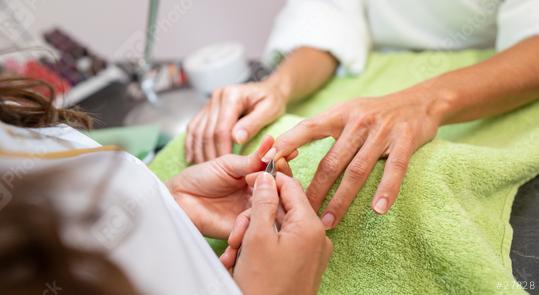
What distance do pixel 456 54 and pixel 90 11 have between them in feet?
4.19

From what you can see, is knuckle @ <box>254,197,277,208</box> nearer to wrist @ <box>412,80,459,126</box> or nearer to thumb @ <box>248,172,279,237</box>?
thumb @ <box>248,172,279,237</box>

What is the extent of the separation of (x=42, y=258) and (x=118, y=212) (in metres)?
0.08

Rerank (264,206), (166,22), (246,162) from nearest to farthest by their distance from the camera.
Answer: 1. (264,206)
2. (246,162)
3. (166,22)

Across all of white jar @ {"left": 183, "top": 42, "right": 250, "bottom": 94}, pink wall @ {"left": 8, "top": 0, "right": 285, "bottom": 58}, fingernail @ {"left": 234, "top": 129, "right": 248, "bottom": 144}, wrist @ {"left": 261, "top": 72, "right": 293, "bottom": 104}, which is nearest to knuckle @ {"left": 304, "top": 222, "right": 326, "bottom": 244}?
fingernail @ {"left": 234, "top": 129, "right": 248, "bottom": 144}

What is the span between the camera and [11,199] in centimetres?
36

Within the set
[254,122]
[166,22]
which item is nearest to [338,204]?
[254,122]

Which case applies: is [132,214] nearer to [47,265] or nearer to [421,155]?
[47,265]

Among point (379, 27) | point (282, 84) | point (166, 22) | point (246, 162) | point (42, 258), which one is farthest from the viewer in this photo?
point (166, 22)

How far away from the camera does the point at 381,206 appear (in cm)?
48

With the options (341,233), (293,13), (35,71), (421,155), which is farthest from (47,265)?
(35,71)

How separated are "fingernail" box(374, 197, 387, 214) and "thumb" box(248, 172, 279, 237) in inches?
A: 4.9

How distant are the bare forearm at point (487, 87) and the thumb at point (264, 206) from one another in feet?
1.05

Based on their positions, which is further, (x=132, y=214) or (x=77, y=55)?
(x=77, y=55)

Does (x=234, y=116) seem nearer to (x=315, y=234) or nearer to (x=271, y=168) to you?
(x=271, y=168)
